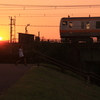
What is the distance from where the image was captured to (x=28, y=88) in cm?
1099

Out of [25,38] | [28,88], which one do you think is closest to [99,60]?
[25,38]

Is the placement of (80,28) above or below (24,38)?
above

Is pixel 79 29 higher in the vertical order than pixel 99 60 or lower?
higher

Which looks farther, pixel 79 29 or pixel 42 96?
pixel 79 29

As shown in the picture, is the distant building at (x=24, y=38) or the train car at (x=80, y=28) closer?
the distant building at (x=24, y=38)

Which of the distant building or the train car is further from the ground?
the train car

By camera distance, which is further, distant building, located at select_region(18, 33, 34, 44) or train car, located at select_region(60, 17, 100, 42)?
train car, located at select_region(60, 17, 100, 42)

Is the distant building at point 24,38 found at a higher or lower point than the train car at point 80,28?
lower

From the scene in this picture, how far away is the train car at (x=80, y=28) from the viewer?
1613 inches

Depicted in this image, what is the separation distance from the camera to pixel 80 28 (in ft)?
137

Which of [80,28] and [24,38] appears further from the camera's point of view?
[80,28]

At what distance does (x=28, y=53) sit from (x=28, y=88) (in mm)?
19081

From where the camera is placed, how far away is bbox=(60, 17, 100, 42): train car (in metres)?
41.0

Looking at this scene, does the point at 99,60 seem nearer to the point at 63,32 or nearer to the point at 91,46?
the point at 91,46
